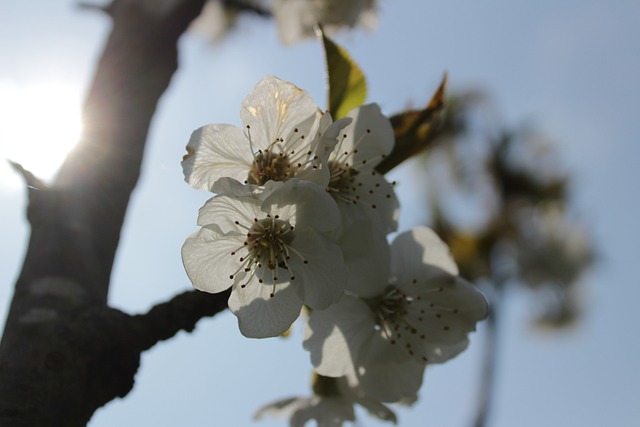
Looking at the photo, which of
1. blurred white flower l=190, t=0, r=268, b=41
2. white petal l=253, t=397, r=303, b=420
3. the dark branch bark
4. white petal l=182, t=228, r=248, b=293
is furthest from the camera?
blurred white flower l=190, t=0, r=268, b=41

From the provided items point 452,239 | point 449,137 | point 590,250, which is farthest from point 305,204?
point 590,250

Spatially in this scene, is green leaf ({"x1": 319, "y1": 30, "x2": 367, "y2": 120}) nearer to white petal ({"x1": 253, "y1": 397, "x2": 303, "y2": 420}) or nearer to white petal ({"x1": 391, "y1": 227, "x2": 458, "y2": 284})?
white petal ({"x1": 391, "y1": 227, "x2": 458, "y2": 284})

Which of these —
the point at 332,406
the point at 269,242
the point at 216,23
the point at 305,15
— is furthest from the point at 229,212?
the point at 216,23

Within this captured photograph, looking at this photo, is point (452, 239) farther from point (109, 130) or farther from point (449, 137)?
point (109, 130)

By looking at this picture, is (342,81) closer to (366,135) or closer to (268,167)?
(366,135)

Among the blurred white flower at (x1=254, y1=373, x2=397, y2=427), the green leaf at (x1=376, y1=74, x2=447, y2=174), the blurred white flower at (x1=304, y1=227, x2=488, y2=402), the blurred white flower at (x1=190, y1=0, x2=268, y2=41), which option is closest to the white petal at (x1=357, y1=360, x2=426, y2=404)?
the blurred white flower at (x1=304, y1=227, x2=488, y2=402)

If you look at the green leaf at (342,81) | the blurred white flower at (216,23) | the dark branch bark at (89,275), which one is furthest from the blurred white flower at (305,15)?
the green leaf at (342,81)

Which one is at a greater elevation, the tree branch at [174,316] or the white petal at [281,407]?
the tree branch at [174,316]

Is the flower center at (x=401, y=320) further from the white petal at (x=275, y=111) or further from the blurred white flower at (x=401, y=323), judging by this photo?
the white petal at (x=275, y=111)

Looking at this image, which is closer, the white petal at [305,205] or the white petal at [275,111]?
the white petal at [305,205]
